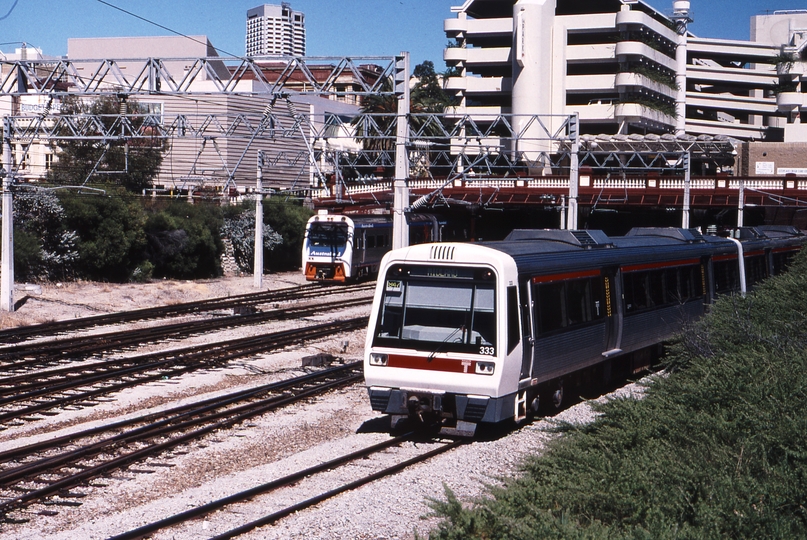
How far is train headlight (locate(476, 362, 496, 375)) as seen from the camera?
11.6 m

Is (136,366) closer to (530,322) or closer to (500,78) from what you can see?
(530,322)

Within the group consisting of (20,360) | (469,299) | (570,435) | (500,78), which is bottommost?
(20,360)

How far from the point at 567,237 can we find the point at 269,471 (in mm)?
7105

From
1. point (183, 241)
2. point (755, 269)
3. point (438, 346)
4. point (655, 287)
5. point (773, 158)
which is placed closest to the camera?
point (438, 346)

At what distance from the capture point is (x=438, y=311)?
39.4ft

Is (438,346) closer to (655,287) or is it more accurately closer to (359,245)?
(655,287)

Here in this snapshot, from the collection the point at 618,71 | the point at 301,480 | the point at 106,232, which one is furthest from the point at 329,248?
the point at 618,71

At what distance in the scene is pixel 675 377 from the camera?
384 inches

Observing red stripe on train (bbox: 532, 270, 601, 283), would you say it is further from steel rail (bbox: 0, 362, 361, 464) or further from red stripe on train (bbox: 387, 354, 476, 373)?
steel rail (bbox: 0, 362, 361, 464)

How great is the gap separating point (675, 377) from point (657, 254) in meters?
7.91

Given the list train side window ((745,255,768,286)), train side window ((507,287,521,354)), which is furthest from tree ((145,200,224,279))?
train side window ((507,287,521,354))

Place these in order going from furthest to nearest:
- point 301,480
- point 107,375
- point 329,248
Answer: point 329,248, point 107,375, point 301,480

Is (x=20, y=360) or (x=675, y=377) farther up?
(x=675, y=377)

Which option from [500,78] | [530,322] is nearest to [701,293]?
[530,322]
